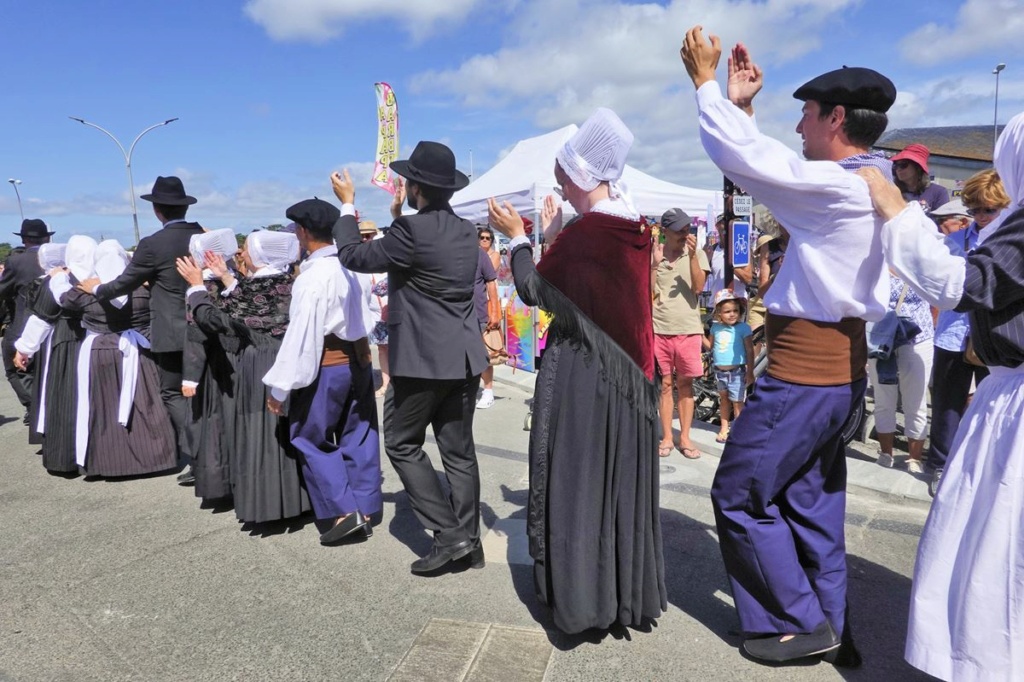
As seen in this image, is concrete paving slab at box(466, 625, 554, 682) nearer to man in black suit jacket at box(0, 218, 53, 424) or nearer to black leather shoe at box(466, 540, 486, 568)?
black leather shoe at box(466, 540, 486, 568)

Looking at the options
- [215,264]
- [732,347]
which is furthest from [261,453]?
[732,347]

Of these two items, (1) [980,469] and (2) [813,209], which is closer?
(1) [980,469]

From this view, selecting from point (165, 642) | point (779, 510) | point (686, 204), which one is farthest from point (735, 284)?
point (686, 204)

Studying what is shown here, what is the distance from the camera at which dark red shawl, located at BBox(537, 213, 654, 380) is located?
2502mm

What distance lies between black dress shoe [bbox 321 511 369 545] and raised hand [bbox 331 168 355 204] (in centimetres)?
161

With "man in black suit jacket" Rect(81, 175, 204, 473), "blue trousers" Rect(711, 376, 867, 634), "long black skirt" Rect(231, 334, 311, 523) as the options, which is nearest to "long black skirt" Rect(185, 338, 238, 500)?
"long black skirt" Rect(231, 334, 311, 523)

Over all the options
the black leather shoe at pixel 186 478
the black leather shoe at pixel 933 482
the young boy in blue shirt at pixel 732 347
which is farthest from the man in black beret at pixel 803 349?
the black leather shoe at pixel 186 478

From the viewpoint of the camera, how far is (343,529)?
365cm

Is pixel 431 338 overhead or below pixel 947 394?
overhead

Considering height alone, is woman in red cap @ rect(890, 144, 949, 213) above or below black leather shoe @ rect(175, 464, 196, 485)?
above

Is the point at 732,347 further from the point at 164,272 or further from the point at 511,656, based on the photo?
the point at 164,272

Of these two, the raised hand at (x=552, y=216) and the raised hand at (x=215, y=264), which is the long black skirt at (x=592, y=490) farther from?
the raised hand at (x=215, y=264)

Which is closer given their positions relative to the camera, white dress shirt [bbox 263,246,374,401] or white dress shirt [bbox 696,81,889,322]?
white dress shirt [bbox 696,81,889,322]

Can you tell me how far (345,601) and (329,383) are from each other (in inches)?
42.9
